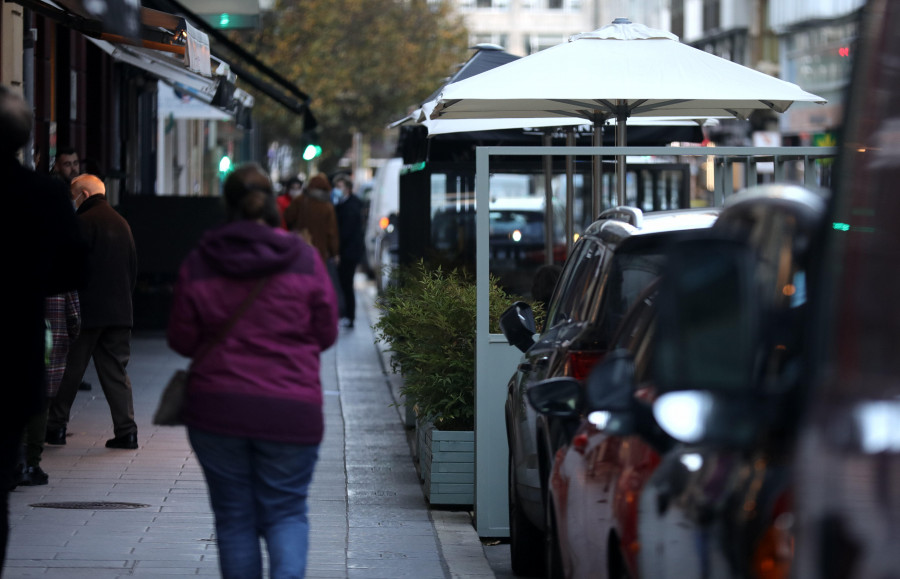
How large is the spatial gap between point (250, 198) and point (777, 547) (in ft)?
8.66

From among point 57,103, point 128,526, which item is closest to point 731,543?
point 128,526

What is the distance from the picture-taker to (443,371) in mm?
8477

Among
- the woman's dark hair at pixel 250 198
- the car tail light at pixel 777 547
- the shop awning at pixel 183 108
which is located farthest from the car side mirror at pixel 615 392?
the shop awning at pixel 183 108

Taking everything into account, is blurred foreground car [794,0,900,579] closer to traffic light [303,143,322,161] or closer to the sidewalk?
the sidewalk

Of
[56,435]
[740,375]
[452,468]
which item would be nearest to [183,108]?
[56,435]

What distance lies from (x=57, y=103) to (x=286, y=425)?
1304cm

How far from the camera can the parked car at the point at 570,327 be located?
5629 millimetres

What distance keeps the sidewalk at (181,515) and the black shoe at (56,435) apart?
9 centimetres

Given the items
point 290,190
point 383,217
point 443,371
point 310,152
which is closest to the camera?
point 443,371

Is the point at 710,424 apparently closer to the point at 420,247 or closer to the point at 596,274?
the point at 596,274

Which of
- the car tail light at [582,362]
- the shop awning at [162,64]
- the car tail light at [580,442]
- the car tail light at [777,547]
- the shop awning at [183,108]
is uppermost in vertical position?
the shop awning at [183,108]

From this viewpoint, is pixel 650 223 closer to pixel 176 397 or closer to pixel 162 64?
pixel 176 397

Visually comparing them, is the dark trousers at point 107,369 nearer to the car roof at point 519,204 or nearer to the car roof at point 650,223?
the car roof at point 650,223

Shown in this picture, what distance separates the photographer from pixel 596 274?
19.2 feet
